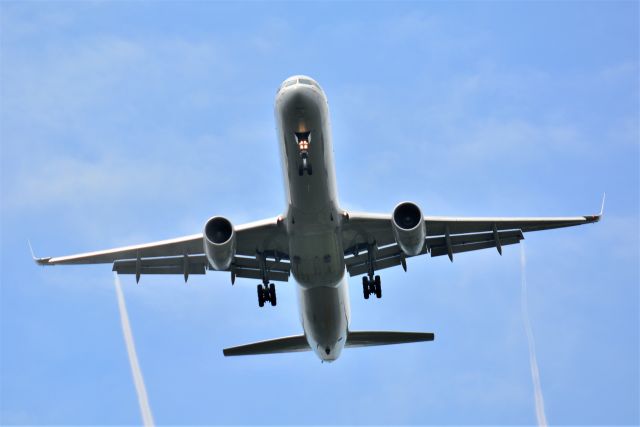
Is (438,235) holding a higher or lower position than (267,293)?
higher

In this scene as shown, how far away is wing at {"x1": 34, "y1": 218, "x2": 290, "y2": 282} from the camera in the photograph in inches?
1286

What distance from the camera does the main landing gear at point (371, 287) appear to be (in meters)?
34.8

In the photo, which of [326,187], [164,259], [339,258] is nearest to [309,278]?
[339,258]

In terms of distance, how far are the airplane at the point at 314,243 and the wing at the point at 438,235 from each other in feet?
0.11

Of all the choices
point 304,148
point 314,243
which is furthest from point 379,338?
point 304,148

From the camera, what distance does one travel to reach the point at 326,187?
29906 millimetres

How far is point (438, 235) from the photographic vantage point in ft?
112

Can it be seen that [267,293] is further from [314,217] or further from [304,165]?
[304,165]

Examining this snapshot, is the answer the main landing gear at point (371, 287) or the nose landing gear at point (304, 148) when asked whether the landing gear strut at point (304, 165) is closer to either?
the nose landing gear at point (304, 148)

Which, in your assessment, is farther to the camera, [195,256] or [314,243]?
[195,256]

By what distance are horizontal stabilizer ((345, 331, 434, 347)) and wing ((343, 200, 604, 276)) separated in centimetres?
230

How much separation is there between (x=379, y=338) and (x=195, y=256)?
7350mm

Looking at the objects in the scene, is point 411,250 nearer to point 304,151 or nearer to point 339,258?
point 339,258

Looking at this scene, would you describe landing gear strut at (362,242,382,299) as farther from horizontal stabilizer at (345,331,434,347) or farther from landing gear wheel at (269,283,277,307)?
landing gear wheel at (269,283,277,307)
